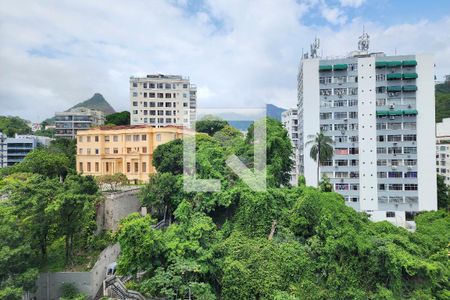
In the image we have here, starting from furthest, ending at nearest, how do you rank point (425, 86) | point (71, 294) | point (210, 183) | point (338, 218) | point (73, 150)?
1. point (73, 150)
2. point (425, 86)
3. point (210, 183)
4. point (338, 218)
5. point (71, 294)

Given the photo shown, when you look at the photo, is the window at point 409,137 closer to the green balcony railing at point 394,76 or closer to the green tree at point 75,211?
the green balcony railing at point 394,76

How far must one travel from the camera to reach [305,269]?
11.7m

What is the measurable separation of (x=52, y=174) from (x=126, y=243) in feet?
44.1

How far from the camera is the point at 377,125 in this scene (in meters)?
26.0

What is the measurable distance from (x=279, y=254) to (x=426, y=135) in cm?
2105

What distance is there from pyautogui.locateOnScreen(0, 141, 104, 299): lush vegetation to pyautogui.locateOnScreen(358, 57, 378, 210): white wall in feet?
72.1

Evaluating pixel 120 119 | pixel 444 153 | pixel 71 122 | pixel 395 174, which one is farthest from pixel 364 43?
pixel 71 122

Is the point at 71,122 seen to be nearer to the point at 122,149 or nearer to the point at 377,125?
the point at 122,149

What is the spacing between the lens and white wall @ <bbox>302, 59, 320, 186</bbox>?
1053 inches

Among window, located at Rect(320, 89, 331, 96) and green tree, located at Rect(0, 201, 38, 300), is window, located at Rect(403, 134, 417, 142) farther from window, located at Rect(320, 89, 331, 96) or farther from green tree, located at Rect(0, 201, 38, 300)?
green tree, located at Rect(0, 201, 38, 300)

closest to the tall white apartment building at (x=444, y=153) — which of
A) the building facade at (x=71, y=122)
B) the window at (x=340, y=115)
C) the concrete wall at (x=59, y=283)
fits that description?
the window at (x=340, y=115)

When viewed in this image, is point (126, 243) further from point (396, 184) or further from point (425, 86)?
point (425, 86)

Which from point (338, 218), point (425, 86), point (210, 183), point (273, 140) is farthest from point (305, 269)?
point (425, 86)

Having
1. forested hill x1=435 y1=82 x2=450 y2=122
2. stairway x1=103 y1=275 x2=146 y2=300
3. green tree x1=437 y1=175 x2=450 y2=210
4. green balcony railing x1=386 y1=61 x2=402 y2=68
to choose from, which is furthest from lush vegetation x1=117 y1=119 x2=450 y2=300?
forested hill x1=435 y1=82 x2=450 y2=122
